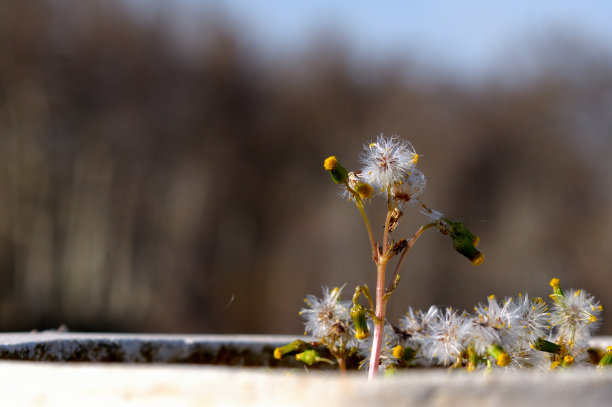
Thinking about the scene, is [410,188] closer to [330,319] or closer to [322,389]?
[330,319]

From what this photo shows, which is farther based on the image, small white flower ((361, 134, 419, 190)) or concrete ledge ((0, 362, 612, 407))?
small white flower ((361, 134, 419, 190))

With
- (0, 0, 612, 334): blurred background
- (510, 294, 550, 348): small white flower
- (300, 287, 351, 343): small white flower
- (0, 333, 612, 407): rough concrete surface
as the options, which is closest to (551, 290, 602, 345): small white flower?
(510, 294, 550, 348): small white flower

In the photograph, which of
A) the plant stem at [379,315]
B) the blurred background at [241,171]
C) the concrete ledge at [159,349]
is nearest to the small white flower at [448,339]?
the plant stem at [379,315]

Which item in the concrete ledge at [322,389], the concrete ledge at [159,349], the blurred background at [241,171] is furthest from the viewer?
the blurred background at [241,171]

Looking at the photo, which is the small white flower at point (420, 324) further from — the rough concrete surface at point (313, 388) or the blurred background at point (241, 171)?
the blurred background at point (241, 171)

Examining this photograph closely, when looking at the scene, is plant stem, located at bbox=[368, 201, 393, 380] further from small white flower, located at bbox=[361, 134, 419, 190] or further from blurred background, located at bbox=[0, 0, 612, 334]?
blurred background, located at bbox=[0, 0, 612, 334]

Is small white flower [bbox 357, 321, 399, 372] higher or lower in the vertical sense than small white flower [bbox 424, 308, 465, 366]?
lower
